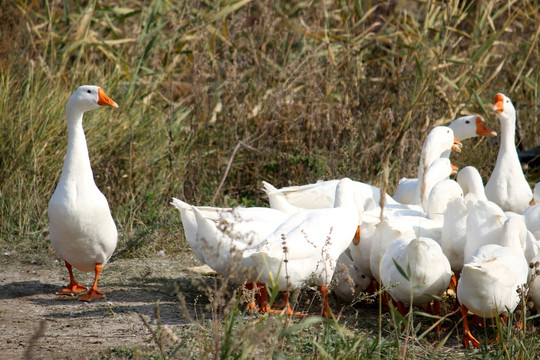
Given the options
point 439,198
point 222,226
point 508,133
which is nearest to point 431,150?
point 508,133

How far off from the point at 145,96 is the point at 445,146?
3.10 meters

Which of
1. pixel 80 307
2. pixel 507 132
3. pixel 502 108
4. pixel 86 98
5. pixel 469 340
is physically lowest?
pixel 469 340

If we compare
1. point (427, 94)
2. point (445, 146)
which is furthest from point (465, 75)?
point (445, 146)

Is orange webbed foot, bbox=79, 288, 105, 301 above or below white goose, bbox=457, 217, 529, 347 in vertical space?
below

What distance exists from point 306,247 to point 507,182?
2872mm

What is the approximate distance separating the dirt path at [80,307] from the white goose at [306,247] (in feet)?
2.03

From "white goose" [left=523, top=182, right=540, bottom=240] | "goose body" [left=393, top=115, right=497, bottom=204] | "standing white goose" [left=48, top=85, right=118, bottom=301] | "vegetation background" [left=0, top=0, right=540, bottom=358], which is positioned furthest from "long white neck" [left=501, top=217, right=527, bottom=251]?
"standing white goose" [left=48, top=85, right=118, bottom=301]

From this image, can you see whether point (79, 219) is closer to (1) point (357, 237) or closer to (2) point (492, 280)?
(1) point (357, 237)

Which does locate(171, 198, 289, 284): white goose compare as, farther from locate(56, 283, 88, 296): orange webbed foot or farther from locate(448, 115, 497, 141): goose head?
locate(448, 115, 497, 141): goose head

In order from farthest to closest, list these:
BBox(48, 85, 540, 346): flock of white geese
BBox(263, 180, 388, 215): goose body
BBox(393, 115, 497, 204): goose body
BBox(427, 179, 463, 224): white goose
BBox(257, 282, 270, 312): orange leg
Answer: BBox(393, 115, 497, 204): goose body → BBox(263, 180, 388, 215): goose body → BBox(427, 179, 463, 224): white goose → BBox(257, 282, 270, 312): orange leg → BBox(48, 85, 540, 346): flock of white geese

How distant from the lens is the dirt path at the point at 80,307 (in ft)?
11.7

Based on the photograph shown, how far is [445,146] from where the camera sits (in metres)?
6.36

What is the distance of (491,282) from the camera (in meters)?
3.77

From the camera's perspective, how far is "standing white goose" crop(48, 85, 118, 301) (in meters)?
4.34
